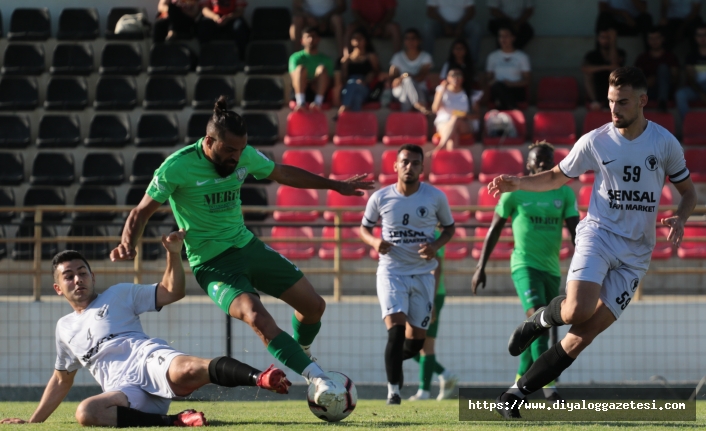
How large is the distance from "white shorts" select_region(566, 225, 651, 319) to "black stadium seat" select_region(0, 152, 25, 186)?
452 inches

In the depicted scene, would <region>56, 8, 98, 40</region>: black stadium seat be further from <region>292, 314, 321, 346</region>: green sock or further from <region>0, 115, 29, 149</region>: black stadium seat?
<region>292, 314, 321, 346</region>: green sock

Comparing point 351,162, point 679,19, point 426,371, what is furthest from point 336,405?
point 679,19

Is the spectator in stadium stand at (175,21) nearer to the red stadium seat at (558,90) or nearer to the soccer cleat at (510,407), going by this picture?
the red stadium seat at (558,90)

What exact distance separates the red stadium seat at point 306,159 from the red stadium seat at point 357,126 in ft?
1.53

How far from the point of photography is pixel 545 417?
6.54 meters

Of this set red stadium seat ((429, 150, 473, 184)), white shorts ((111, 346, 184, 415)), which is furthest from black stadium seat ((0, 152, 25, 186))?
white shorts ((111, 346, 184, 415))

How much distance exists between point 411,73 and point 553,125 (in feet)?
7.94

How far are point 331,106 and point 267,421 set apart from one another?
33.5 ft

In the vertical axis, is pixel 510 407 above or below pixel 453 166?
below

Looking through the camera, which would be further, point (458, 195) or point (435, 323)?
point (458, 195)

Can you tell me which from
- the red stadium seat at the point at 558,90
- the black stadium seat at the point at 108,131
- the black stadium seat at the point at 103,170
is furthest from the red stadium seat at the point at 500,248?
the black stadium seat at the point at 108,131

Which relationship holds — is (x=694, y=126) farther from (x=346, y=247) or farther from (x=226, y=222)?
(x=226, y=222)

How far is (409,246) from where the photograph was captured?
8711mm

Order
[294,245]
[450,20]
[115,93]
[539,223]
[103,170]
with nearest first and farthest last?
[539,223] → [294,245] → [103,170] → [115,93] → [450,20]
